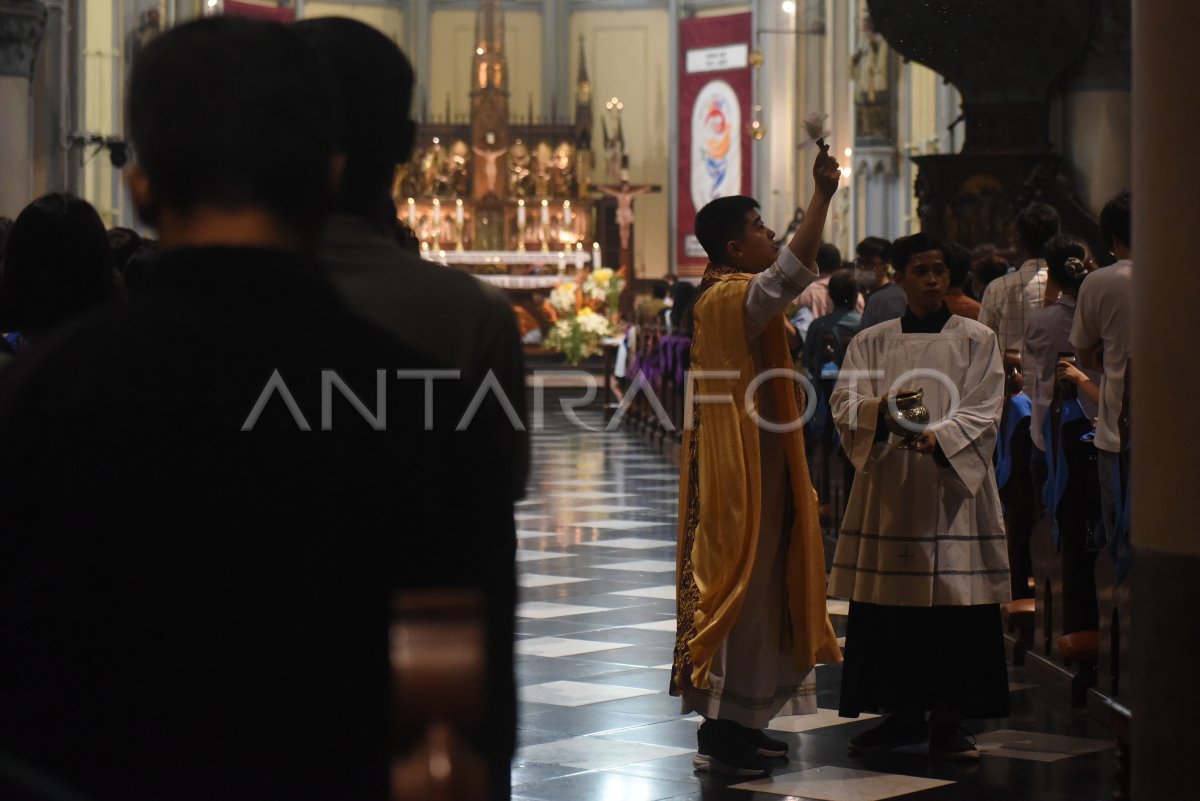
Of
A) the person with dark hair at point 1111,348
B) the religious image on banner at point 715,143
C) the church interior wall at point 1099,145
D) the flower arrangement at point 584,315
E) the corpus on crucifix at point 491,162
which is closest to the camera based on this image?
the person with dark hair at point 1111,348

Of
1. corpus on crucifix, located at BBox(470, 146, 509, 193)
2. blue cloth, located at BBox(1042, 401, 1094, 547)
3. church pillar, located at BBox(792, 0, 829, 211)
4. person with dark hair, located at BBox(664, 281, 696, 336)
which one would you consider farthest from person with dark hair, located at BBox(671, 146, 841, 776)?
corpus on crucifix, located at BBox(470, 146, 509, 193)

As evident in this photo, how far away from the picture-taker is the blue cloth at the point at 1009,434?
7.06m

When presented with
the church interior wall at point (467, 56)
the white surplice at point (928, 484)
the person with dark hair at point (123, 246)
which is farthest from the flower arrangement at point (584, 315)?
the white surplice at point (928, 484)

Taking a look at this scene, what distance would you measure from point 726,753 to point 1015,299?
322 cm

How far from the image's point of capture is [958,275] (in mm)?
7160

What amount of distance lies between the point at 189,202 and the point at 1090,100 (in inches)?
471

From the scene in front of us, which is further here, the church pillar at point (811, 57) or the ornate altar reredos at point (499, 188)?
the ornate altar reredos at point (499, 188)

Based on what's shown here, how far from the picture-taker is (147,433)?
4.57ft

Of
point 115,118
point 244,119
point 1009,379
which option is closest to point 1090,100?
point 1009,379

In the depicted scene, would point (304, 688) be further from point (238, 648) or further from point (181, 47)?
point (181, 47)

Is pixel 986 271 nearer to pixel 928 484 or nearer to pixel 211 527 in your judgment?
pixel 928 484

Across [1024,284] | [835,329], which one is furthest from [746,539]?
[835,329]

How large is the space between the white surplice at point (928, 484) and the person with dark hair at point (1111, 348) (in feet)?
1.08

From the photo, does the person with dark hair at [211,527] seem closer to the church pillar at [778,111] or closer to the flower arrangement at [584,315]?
the flower arrangement at [584,315]
